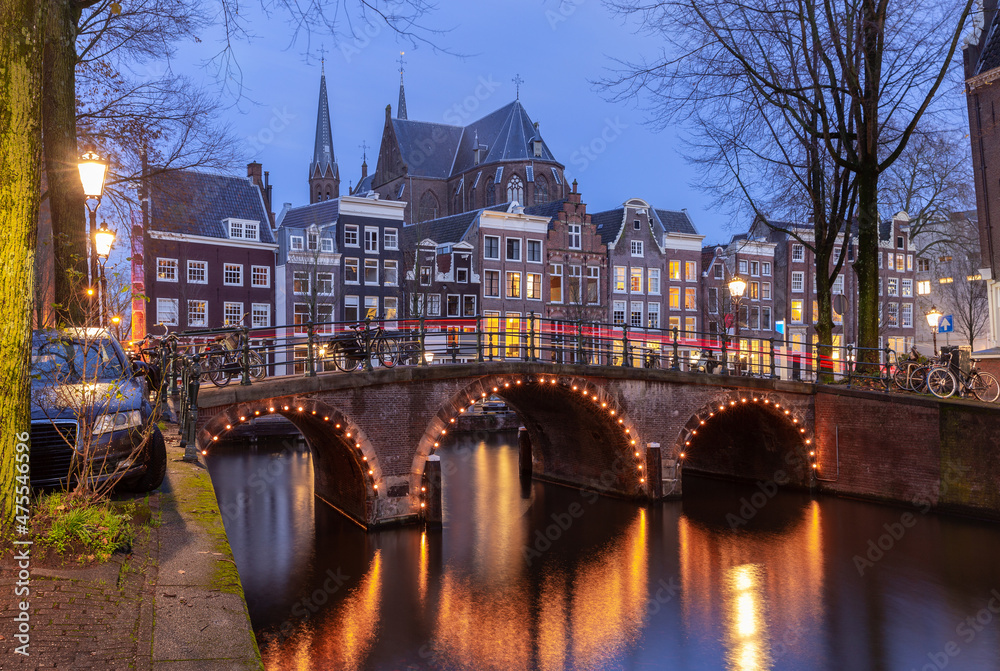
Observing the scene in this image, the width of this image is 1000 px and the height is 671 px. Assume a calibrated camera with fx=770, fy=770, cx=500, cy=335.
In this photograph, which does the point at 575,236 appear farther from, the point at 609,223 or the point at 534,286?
the point at 534,286

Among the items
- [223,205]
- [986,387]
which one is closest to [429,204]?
[223,205]

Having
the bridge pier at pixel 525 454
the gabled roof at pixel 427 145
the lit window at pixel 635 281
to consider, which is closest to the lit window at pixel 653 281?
the lit window at pixel 635 281

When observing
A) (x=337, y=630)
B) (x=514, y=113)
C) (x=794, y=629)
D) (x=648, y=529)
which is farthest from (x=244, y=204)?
(x=794, y=629)

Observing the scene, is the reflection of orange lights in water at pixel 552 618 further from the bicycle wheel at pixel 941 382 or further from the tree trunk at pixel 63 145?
the bicycle wheel at pixel 941 382

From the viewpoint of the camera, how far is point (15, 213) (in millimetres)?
5523

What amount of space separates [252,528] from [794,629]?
11.2m

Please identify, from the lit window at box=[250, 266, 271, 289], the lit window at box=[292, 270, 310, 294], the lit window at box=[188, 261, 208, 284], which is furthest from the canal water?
the lit window at box=[250, 266, 271, 289]

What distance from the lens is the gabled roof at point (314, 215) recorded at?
42594mm

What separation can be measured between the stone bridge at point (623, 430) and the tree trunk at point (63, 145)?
3.28 meters

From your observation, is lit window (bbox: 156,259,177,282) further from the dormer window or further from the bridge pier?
the bridge pier

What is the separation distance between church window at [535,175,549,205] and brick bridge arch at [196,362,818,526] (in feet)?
128

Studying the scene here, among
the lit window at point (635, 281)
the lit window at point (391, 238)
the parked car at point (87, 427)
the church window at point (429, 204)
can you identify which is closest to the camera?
the parked car at point (87, 427)

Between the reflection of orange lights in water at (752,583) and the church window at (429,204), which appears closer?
the reflection of orange lights in water at (752,583)

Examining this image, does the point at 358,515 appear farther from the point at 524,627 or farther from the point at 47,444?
the point at 47,444
